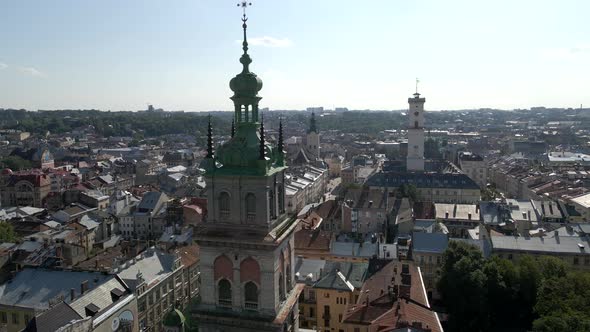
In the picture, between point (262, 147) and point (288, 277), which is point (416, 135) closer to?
point (288, 277)

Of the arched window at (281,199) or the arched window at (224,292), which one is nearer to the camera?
the arched window at (224,292)

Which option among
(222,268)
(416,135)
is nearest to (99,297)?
(222,268)

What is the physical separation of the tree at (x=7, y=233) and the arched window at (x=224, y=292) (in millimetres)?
59175

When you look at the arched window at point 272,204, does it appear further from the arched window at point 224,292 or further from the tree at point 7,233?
the tree at point 7,233

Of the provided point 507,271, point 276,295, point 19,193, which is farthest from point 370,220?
point 19,193

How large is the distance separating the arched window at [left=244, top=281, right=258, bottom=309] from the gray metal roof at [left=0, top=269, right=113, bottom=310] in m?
28.3

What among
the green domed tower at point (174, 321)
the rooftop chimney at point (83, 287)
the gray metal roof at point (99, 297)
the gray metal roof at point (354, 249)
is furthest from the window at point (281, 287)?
the gray metal roof at point (354, 249)

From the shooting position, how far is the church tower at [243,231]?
23250 millimetres

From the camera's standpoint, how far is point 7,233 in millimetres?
73438

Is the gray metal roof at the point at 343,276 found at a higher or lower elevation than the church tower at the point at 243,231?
lower

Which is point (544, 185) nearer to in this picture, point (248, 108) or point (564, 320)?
point (564, 320)

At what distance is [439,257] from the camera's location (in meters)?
66.6

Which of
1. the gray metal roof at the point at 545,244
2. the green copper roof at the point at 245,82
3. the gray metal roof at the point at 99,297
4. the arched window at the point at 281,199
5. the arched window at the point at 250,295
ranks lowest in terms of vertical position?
the gray metal roof at the point at 545,244

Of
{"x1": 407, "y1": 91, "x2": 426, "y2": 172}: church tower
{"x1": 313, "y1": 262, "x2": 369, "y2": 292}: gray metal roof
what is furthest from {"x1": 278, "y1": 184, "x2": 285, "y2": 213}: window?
{"x1": 407, "y1": 91, "x2": 426, "y2": 172}: church tower
